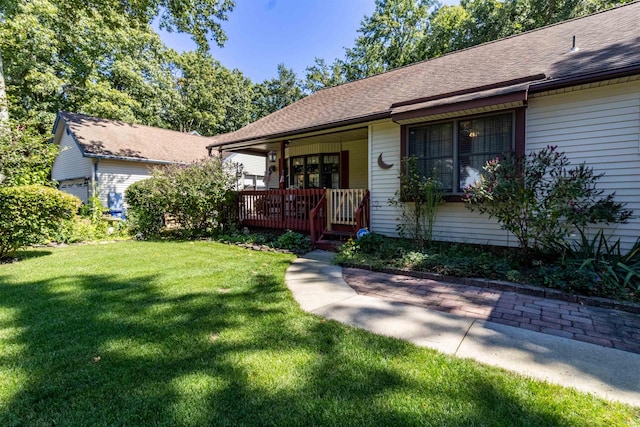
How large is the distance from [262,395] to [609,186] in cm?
594

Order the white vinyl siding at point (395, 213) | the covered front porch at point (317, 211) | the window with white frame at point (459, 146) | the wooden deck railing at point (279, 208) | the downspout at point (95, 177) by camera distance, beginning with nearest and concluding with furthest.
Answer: the window with white frame at point (459, 146) < the white vinyl siding at point (395, 213) < the covered front porch at point (317, 211) < the wooden deck railing at point (279, 208) < the downspout at point (95, 177)

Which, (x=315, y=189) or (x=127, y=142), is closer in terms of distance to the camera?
(x=315, y=189)

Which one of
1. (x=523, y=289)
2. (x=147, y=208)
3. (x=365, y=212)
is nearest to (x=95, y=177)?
(x=147, y=208)

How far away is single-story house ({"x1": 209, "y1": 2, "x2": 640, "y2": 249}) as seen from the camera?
4871mm

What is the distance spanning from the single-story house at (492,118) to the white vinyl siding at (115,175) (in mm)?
7510

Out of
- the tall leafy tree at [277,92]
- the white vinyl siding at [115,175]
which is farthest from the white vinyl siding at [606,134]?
the tall leafy tree at [277,92]

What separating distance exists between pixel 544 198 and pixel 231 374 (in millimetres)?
5098

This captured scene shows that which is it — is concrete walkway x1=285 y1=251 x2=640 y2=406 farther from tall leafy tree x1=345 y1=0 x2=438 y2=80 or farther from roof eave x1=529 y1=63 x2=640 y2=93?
tall leafy tree x1=345 y1=0 x2=438 y2=80

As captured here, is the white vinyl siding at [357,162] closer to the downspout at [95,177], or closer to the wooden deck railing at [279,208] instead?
the wooden deck railing at [279,208]

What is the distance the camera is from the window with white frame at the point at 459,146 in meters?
5.76

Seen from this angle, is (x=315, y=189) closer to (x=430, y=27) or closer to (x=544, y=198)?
(x=544, y=198)

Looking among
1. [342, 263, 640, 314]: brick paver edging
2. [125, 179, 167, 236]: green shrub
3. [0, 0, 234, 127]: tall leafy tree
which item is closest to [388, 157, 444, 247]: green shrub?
[342, 263, 640, 314]: brick paver edging

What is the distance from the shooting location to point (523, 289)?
4.19m

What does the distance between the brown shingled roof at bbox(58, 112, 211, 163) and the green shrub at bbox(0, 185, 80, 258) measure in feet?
23.6
